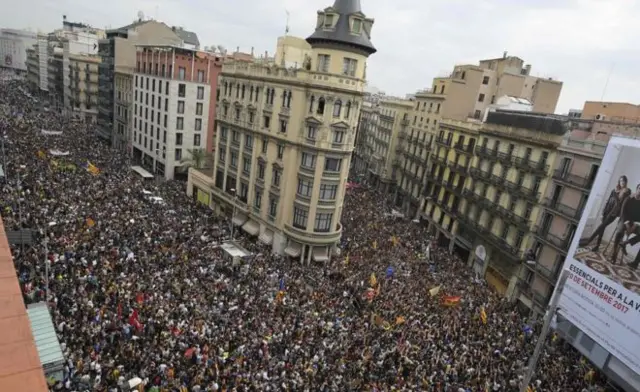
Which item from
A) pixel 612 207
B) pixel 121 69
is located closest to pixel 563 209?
pixel 612 207

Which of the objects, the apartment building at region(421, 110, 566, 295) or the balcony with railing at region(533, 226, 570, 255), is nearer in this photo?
the balcony with railing at region(533, 226, 570, 255)

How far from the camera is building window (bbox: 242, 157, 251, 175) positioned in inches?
1750

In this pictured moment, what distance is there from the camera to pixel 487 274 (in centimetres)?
4366

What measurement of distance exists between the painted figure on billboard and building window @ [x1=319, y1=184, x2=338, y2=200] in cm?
2095

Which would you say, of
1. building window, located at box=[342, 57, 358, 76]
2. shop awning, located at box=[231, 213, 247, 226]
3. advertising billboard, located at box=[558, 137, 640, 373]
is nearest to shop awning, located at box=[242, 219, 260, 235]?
shop awning, located at box=[231, 213, 247, 226]

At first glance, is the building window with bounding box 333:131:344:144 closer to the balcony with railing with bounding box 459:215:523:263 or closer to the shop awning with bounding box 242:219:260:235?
the shop awning with bounding box 242:219:260:235

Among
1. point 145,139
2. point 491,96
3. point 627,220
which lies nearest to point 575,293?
point 627,220

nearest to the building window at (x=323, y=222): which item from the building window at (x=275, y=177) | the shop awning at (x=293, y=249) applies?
the shop awning at (x=293, y=249)

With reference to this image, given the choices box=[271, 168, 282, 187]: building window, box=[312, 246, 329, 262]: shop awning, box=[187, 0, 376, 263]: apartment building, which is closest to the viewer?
box=[187, 0, 376, 263]: apartment building

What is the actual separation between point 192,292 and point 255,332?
5968 mm

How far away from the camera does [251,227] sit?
44031 mm

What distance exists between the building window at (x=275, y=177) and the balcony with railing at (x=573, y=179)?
84.1 ft

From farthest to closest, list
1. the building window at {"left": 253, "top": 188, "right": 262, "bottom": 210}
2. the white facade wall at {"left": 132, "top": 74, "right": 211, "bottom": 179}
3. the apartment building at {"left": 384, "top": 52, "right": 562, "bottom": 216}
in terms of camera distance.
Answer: the apartment building at {"left": 384, "top": 52, "right": 562, "bottom": 216} → the white facade wall at {"left": 132, "top": 74, "right": 211, "bottom": 179} → the building window at {"left": 253, "top": 188, "right": 262, "bottom": 210}

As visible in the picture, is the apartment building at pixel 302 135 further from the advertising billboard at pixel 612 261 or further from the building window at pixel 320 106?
the advertising billboard at pixel 612 261
